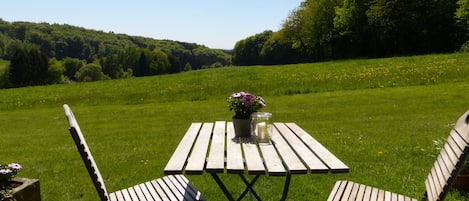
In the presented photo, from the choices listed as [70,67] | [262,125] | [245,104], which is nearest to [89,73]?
[70,67]

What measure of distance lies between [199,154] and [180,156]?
0.15 metres

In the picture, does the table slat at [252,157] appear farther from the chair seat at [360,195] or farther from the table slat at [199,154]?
the chair seat at [360,195]

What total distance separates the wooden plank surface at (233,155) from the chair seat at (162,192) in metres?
0.47

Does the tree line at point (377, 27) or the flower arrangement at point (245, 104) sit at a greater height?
the tree line at point (377, 27)

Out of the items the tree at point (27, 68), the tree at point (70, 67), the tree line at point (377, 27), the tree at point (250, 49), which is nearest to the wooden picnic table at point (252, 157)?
the tree line at point (377, 27)

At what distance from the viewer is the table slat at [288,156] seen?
2598mm

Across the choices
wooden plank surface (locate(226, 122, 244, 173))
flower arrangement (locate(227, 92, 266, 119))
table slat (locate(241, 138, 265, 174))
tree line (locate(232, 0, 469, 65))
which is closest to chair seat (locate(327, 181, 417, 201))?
table slat (locate(241, 138, 265, 174))

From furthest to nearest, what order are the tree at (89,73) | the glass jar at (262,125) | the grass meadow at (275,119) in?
1. the tree at (89,73)
2. the grass meadow at (275,119)
3. the glass jar at (262,125)

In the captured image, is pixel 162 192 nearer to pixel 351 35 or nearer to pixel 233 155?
pixel 233 155

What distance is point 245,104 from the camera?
352cm

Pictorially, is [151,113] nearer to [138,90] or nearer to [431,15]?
[138,90]

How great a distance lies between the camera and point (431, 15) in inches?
1458

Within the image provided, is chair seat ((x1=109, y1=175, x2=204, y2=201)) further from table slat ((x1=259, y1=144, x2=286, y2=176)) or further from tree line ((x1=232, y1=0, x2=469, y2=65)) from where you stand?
tree line ((x1=232, y1=0, x2=469, y2=65))

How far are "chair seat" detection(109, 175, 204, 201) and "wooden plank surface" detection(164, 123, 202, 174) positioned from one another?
1.10ft
